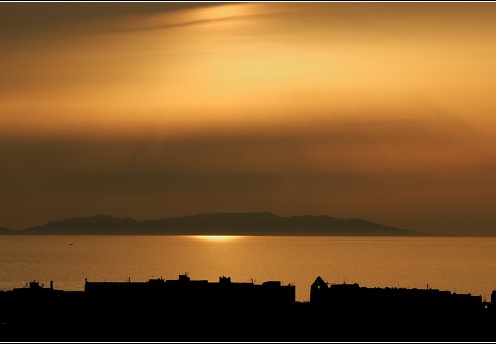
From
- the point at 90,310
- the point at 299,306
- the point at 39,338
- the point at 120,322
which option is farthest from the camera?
the point at 299,306

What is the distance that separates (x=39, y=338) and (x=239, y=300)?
740 inches

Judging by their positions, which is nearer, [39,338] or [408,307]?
[39,338]

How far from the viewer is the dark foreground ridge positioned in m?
69.8

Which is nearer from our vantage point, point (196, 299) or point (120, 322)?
point (120, 322)

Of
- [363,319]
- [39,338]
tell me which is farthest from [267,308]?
[39,338]

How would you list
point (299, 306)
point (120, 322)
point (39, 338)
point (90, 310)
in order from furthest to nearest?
point (299, 306) → point (90, 310) → point (120, 322) → point (39, 338)

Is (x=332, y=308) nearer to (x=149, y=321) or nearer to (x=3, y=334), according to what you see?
(x=149, y=321)

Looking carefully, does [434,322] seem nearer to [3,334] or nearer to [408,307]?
[408,307]

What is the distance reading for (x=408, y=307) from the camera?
81.7 m

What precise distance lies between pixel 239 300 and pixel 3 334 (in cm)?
1993

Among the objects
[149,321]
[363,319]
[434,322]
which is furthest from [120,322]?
[434,322]

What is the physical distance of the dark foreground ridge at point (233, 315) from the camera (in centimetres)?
6975

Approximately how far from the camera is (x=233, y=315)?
2995 inches

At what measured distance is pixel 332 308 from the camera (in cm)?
8144
